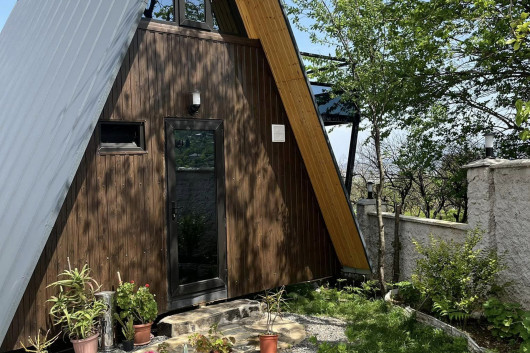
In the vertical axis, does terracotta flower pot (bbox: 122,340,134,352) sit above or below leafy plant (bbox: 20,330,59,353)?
below

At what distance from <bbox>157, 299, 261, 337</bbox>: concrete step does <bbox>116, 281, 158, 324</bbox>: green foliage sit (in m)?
0.28

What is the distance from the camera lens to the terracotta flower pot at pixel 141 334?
5.35m

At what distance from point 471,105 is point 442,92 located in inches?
23.5

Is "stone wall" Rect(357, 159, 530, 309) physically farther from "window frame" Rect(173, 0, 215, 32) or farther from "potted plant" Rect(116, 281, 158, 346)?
"potted plant" Rect(116, 281, 158, 346)

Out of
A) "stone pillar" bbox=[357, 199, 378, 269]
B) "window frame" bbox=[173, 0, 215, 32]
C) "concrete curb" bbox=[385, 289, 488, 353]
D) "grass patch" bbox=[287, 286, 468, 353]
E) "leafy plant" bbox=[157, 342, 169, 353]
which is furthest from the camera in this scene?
"stone pillar" bbox=[357, 199, 378, 269]

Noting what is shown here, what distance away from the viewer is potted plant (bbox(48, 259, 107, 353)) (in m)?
4.85

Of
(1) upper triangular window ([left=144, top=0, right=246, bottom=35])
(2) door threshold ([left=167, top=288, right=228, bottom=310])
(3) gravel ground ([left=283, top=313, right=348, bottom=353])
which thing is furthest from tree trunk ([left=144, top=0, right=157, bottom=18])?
(3) gravel ground ([left=283, top=313, right=348, bottom=353])

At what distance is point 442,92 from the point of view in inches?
393

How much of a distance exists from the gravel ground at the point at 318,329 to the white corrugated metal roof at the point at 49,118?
2635 mm

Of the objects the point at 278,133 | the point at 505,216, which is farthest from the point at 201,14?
the point at 505,216

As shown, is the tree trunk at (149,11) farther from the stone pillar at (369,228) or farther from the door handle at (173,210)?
the stone pillar at (369,228)

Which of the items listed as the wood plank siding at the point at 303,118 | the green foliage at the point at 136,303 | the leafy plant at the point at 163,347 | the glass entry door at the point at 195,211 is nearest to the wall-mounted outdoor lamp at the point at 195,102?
the glass entry door at the point at 195,211

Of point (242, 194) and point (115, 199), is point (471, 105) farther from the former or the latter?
point (115, 199)

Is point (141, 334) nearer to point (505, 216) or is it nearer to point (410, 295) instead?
point (410, 295)
